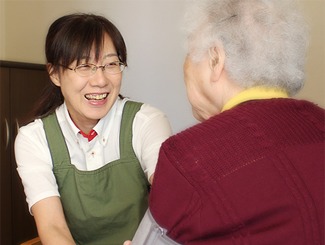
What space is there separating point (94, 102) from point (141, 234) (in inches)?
26.7

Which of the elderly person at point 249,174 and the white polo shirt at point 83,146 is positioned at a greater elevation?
the elderly person at point 249,174

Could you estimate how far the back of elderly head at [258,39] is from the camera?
Result: 79 cm

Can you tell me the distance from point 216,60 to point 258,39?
0.31ft

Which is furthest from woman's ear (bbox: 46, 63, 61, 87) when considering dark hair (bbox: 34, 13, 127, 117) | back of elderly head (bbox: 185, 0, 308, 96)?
back of elderly head (bbox: 185, 0, 308, 96)

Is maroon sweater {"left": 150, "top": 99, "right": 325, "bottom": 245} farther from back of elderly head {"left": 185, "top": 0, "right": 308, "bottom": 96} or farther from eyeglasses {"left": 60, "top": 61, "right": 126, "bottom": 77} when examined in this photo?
eyeglasses {"left": 60, "top": 61, "right": 126, "bottom": 77}

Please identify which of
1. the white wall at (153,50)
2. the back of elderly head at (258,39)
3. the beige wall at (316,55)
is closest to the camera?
the back of elderly head at (258,39)

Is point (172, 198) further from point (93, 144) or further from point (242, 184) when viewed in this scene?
point (93, 144)

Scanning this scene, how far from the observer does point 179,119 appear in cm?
271

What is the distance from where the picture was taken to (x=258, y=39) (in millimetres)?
790

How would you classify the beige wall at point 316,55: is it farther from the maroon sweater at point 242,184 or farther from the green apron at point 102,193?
the maroon sweater at point 242,184

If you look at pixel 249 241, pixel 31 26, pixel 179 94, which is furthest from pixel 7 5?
pixel 249 241

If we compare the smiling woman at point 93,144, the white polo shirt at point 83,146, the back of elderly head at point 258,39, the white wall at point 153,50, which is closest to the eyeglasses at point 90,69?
the smiling woman at point 93,144

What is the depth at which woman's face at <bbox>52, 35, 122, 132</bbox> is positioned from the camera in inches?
52.3

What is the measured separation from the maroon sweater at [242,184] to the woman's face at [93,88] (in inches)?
27.1
